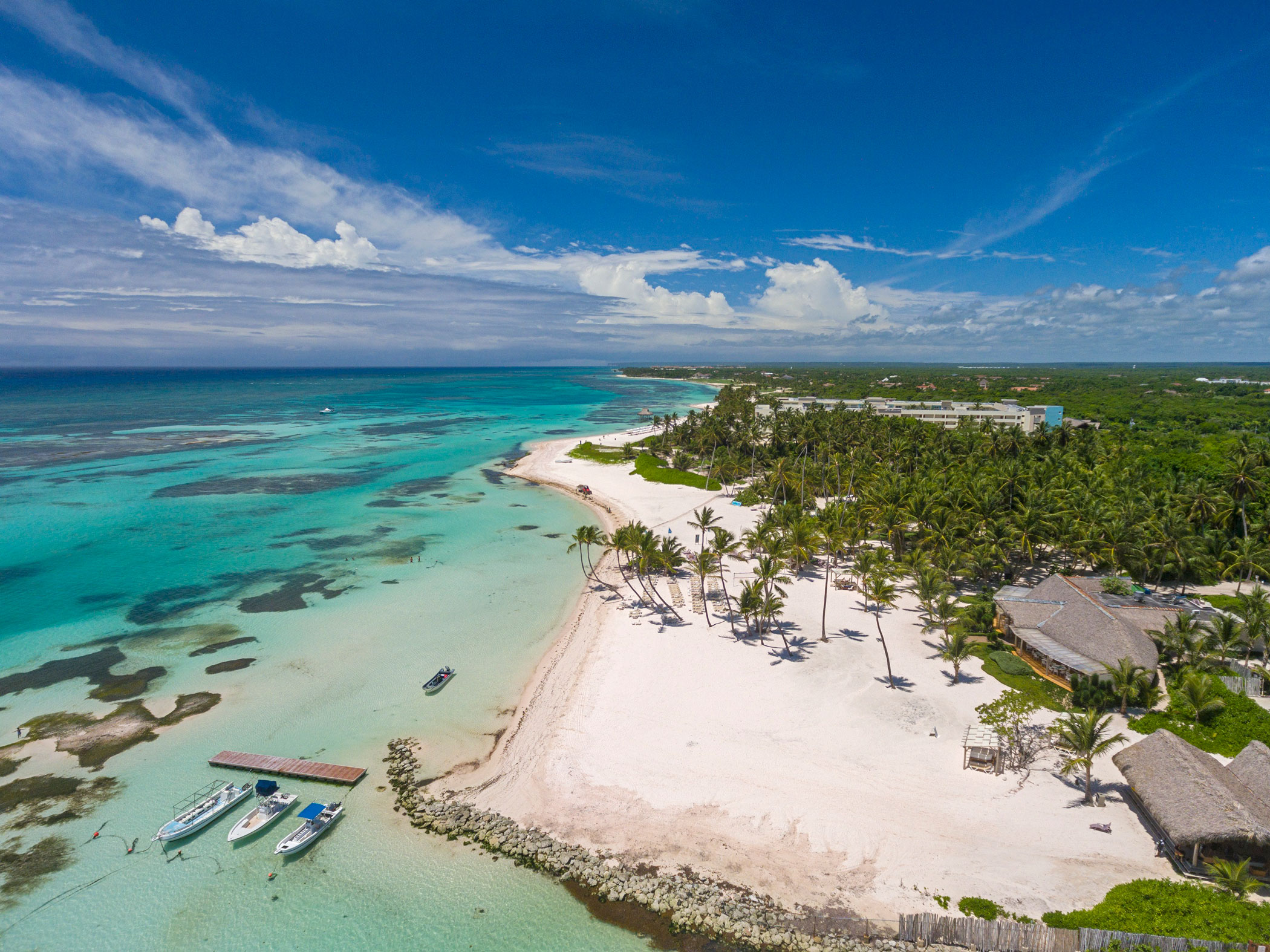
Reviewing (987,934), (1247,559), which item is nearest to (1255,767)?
(987,934)

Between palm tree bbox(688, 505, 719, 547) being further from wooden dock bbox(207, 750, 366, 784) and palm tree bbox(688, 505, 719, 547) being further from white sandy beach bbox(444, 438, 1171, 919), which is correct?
wooden dock bbox(207, 750, 366, 784)

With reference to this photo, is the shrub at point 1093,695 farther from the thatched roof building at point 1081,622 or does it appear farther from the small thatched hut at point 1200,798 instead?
the small thatched hut at point 1200,798

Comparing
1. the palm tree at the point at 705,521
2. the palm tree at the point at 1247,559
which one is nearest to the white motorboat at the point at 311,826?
the palm tree at the point at 705,521

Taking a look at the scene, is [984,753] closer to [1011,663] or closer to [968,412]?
[1011,663]

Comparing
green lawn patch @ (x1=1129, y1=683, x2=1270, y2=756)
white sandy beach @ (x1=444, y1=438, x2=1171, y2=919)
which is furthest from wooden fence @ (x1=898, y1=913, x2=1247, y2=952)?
green lawn patch @ (x1=1129, y1=683, x2=1270, y2=756)

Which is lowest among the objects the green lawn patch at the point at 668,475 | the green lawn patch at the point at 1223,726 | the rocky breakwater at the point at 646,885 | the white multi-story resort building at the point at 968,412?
the rocky breakwater at the point at 646,885

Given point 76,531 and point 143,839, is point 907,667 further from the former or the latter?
point 76,531
